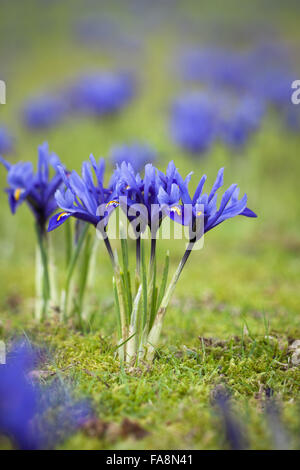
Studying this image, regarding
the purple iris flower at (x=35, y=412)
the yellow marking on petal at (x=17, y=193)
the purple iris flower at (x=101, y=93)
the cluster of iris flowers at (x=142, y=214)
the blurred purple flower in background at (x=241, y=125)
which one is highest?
the purple iris flower at (x=101, y=93)

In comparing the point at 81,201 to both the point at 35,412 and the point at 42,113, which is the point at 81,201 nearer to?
the point at 35,412

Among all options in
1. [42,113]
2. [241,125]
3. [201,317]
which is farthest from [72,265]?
[42,113]

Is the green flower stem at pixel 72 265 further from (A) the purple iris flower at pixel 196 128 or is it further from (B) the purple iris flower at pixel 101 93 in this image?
(B) the purple iris flower at pixel 101 93

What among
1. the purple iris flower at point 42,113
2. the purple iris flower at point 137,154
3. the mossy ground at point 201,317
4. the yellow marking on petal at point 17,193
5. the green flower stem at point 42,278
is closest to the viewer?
the mossy ground at point 201,317

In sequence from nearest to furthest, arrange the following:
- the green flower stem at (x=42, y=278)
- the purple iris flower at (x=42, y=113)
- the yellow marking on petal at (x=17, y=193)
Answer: the yellow marking on petal at (x=17, y=193)
the green flower stem at (x=42, y=278)
the purple iris flower at (x=42, y=113)

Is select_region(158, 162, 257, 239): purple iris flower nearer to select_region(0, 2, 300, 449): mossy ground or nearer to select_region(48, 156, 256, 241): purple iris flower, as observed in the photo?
select_region(48, 156, 256, 241): purple iris flower

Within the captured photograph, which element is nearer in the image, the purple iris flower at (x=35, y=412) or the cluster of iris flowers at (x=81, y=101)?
the purple iris flower at (x=35, y=412)

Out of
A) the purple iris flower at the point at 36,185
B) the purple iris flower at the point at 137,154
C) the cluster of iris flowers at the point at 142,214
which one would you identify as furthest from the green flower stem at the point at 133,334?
the purple iris flower at the point at 137,154

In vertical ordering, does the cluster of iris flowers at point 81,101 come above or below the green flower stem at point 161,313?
above
